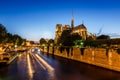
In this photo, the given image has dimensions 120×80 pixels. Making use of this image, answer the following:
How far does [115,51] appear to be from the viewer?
3381cm

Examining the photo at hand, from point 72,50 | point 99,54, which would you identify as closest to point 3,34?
point 72,50

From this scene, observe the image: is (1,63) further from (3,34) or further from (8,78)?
(3,34)

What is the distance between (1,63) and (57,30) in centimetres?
14398

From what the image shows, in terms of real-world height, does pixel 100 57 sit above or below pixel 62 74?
above

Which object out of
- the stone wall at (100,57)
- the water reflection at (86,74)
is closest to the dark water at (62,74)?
the water reflection at (86,74)

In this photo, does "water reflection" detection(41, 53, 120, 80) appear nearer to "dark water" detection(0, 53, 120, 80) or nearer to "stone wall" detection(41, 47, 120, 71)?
"dark water" detection(0, 53, 120, 80)

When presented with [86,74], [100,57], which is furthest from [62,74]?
[100,57]

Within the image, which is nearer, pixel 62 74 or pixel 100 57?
pixel 62 74

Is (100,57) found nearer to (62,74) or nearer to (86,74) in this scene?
(86,74)

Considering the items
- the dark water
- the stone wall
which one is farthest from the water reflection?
the stone wall

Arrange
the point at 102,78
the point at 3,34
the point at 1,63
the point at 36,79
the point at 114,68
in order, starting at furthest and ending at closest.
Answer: the point at 3,34, the point at 1,63, the point at 114,68, the point at 102,78, the point at 36,79

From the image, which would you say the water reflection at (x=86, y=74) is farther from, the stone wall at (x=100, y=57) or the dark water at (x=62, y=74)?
the stone wall at (x=100, y=57)

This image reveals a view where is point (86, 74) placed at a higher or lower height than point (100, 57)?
lower

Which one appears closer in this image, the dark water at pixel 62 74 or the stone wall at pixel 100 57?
the dark water at pixel 62 74
